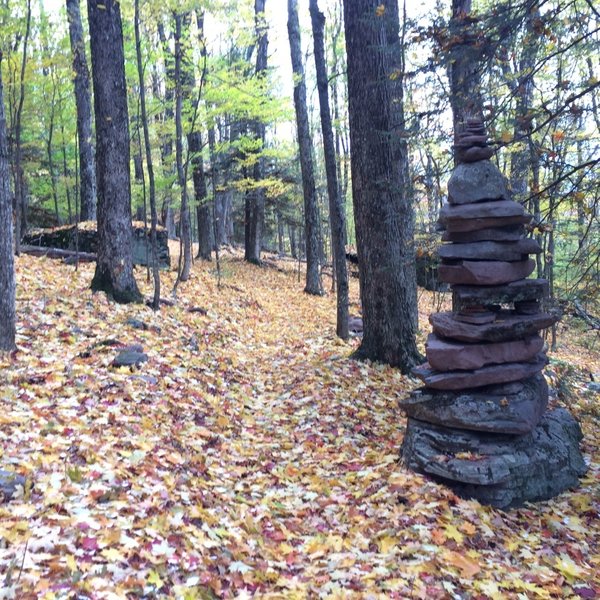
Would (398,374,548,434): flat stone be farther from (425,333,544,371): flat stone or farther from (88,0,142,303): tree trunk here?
(88,0,142,303): tree trunk

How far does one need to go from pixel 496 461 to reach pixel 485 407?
546 mm

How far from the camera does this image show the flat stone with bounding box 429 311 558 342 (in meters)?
5.33

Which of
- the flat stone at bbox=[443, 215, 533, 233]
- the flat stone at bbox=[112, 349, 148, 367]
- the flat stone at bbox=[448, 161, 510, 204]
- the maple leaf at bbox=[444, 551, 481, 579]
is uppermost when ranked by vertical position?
the flat stone at bbox=[448, 161, 510, 204]

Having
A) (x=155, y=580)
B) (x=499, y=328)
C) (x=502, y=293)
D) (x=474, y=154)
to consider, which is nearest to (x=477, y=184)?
(x=474, y=154)

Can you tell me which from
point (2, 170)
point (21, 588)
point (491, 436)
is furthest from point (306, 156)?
point (21, 588)

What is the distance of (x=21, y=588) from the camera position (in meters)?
2.72

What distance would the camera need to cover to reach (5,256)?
237 inches

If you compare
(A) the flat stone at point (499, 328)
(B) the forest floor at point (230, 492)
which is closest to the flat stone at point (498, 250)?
(A) the flat stone at point (499, 328)

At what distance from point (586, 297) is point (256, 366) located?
546cm

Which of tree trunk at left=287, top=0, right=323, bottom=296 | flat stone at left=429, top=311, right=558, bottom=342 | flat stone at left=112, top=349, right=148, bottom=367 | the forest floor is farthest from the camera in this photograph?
tree trunk at left=287, top=0, right=323, bottom=296

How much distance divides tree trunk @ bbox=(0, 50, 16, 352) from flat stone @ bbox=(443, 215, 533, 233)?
5169 millimetres

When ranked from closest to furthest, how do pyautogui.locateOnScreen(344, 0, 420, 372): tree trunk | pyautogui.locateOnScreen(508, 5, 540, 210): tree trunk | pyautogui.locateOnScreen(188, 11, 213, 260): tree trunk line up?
pyautogui.locateOnScreen(508, 5, 540, 210): tree trunk < pyautogui.locateOnScreen(344, 0, 420, 372): tree trunk < pyautogui.locateOnScreen(188, 11, 213, 260): tree trunk

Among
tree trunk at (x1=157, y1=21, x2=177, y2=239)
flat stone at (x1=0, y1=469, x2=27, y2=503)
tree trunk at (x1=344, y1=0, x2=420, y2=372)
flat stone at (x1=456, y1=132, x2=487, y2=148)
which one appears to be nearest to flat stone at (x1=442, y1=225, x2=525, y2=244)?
flat stone at (x1=456, y1=132, x2=487, y2=148)

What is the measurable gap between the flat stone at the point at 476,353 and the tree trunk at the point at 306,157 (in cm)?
1172
